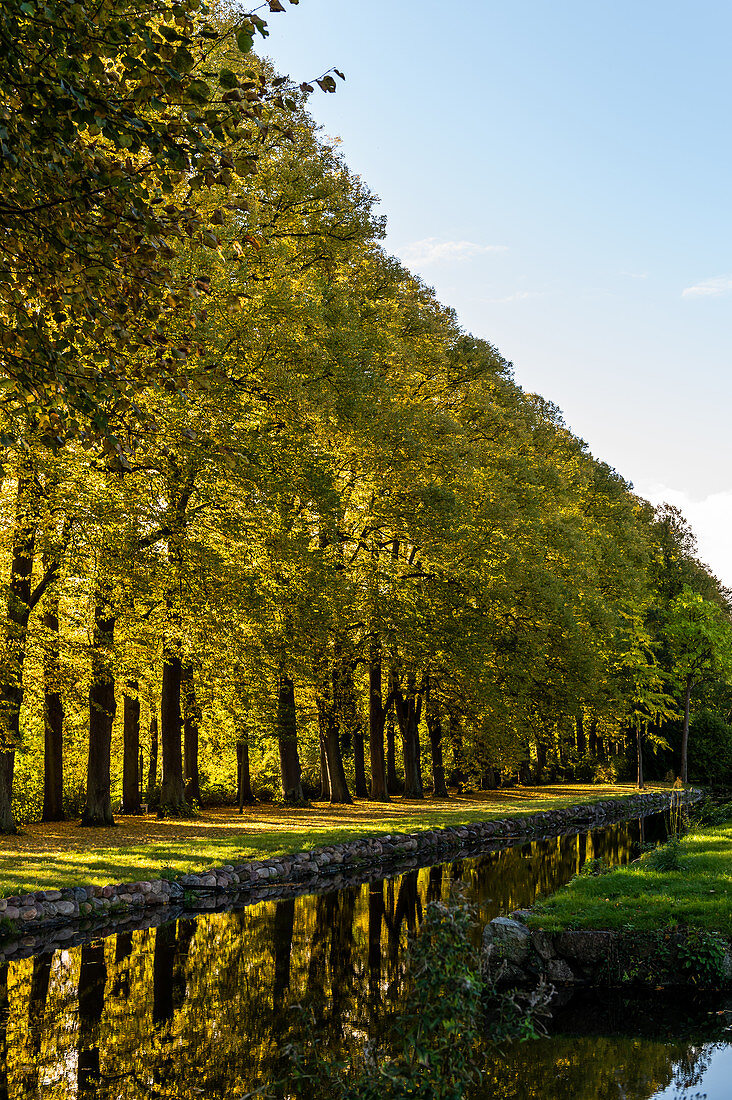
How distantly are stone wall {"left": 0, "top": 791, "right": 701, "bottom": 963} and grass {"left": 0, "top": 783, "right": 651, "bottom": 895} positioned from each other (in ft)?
1.20

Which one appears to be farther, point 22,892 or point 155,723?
point 155,723

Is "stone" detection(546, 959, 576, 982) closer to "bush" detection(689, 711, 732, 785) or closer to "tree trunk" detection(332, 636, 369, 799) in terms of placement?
"tree trunk" detection(332, 636, 369, 799)

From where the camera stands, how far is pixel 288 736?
26.6m

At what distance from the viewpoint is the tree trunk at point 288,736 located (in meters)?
26.2

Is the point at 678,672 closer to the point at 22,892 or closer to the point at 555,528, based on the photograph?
the point at 555,528

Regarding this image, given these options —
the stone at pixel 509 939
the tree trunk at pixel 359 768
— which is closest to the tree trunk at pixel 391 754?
the tree trunk at pixel 359 768

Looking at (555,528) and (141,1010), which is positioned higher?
(555,528)

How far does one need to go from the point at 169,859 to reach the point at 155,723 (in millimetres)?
18269

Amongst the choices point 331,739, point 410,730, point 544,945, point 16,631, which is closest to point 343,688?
point 331,739

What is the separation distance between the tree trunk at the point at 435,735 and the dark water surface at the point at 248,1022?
19529 millimetres

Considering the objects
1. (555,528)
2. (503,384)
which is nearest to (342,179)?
(503,384)

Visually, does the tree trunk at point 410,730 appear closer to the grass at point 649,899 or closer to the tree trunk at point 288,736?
the tree trunk at point 288,736

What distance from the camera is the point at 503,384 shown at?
36.6 m

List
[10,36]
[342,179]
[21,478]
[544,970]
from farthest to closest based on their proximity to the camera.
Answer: [342,179] < [21,478] < [544,970] < [10,36]
